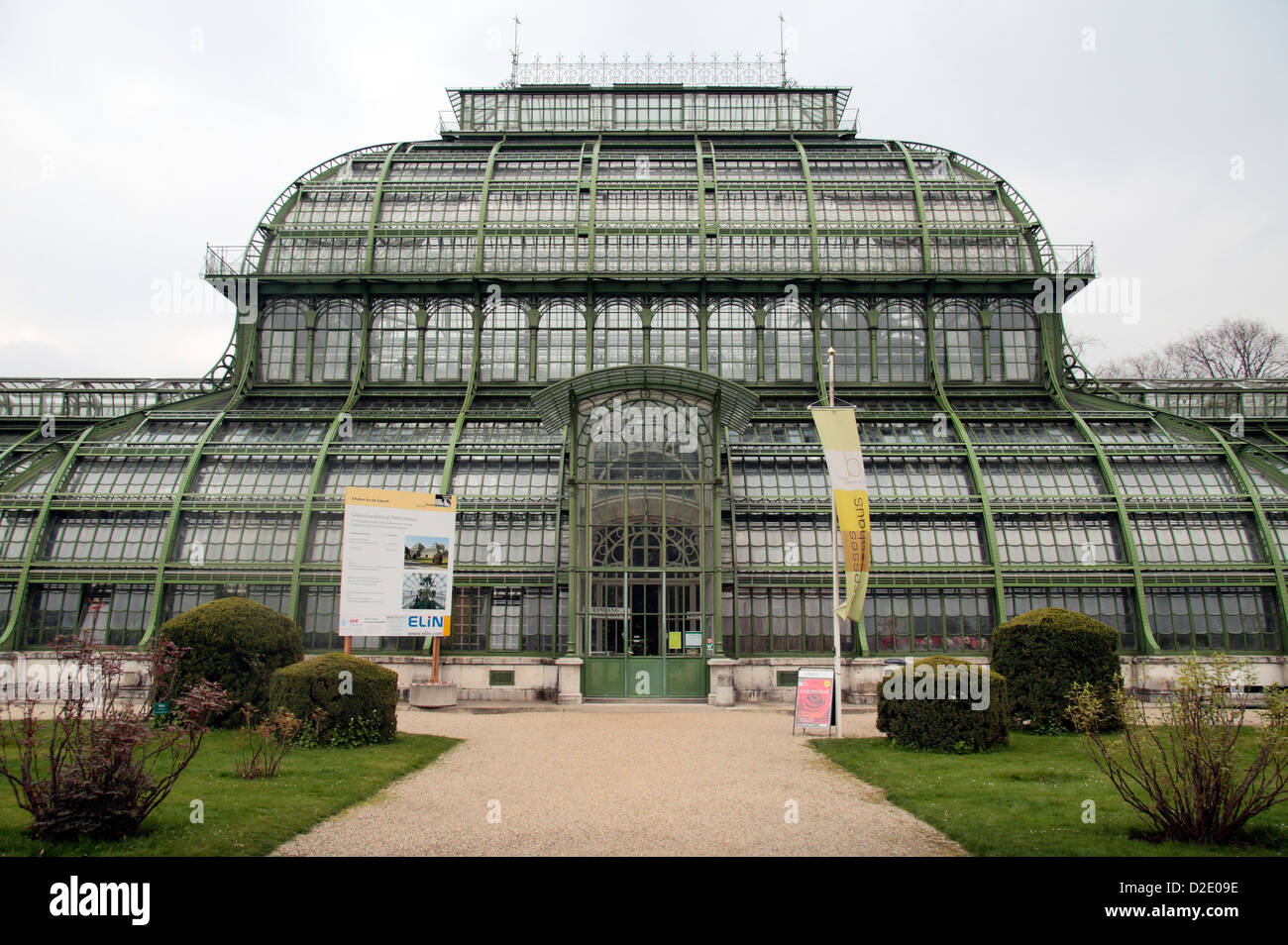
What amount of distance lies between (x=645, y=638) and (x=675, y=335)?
16.0 meters

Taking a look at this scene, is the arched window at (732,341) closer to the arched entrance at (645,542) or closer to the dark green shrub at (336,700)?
the arched entrance at (645,542)

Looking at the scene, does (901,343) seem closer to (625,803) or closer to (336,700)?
(336,700)

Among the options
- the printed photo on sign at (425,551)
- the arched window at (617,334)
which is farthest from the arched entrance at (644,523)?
the arched window at (617,334)

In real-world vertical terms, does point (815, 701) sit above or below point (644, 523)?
below

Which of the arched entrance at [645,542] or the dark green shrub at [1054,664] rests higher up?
the arched entrance at [645,542]

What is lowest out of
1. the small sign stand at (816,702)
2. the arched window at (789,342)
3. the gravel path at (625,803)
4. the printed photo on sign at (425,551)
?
the gravel path at (625,803)

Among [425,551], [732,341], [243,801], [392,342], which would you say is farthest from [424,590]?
[732,341]

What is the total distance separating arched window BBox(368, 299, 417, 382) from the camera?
4272 cm

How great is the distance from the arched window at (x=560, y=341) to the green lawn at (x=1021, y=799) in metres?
24.2

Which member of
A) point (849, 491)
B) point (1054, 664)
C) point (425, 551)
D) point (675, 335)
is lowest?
point (1054, 664)

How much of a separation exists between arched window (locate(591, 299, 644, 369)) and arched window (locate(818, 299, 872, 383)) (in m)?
8.94

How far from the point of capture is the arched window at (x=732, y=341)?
4250 centimetres

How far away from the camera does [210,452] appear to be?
37969 millimetres

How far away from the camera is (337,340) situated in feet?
141
